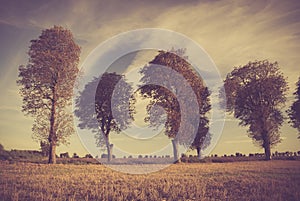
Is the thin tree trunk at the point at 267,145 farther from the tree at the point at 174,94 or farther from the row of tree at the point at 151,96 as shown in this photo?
the tree at the point at 174,94

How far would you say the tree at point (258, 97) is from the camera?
44219 millimetres

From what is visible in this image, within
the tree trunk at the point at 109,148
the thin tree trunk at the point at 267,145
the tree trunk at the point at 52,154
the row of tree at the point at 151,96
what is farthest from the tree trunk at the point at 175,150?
the thin tree trunk at the point at 267,145

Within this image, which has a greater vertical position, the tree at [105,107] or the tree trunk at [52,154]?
the tree at [105,107]

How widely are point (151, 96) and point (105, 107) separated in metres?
11.3

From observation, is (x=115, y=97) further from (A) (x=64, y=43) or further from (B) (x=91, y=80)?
(A) (x=64, y=43)

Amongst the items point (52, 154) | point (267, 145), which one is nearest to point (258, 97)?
point (267, 145)

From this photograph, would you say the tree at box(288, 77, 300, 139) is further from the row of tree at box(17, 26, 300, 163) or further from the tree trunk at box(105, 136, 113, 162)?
the tree trunk at box(105, 136, 113, 162)

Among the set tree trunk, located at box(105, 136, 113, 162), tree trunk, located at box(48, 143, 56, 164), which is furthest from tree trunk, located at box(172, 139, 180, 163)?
tree trunk, located at box(48, 143, 56, 164)

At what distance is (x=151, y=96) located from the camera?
123 ft

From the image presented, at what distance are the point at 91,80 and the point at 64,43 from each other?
1478 cm

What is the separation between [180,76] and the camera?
36312 mm

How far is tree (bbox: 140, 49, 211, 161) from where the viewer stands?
3475 centimetres

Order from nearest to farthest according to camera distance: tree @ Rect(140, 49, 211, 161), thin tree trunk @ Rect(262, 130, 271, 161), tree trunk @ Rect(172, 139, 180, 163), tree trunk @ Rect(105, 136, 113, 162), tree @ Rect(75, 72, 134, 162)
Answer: tree @ Rect(140, 49, 211, 161)
tree trunk @ Rect(172, 139, 180, 163)
thin tree trunk @ Rect(262, 130, 271, 161)
tree trunk @ Rect(105, 136, 113, 162)
tree @ Rect(75, 72, 134, 162)

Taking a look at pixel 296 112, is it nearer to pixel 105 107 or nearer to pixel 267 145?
pixel 267 145
